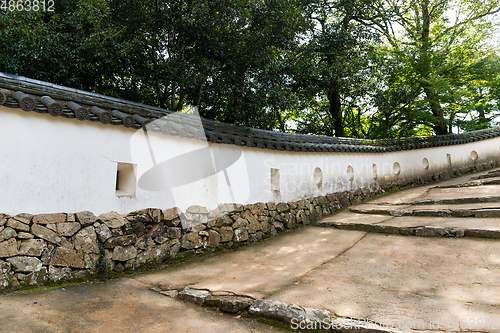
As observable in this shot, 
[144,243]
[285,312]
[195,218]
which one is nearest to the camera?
[285,312]

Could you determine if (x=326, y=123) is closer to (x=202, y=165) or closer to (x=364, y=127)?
(x=364, y=127)

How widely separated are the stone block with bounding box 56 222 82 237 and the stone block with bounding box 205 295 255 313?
6.81 feet

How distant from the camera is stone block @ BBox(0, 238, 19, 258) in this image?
345 centimetres

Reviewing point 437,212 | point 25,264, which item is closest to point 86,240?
point 25,264

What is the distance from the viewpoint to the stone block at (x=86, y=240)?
4.04 metres

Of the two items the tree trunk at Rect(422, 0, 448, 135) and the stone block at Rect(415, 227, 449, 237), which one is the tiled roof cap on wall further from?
the tree trunk at Rect(422, 0, 448, 135)

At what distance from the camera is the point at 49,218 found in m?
3.85

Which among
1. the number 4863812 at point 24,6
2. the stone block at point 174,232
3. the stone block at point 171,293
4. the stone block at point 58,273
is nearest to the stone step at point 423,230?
the stone block at point 174,232

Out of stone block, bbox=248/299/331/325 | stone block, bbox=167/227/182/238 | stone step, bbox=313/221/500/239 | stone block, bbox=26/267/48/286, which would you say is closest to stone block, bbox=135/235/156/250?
stone block, bbox=167/227/182/238

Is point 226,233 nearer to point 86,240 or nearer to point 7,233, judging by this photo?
point 86,240

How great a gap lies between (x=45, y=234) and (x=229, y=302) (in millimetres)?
2535

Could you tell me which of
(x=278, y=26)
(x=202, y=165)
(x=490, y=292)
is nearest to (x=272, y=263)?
(x=202, y=165)

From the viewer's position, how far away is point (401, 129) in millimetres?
15039

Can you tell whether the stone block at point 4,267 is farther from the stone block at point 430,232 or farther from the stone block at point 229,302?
the stone block at point 430,232
